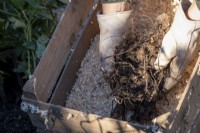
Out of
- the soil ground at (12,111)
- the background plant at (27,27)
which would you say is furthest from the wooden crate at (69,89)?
the soil ground at (12,111)

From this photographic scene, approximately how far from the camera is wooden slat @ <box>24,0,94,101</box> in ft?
5.39

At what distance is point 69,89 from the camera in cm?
183

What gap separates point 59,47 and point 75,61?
13cm

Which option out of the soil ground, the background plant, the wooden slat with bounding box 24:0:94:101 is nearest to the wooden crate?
the wooden slat with bounding box 24:0:94:101

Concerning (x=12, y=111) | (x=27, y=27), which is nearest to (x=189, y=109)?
(x=27, y=27)

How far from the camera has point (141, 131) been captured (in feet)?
4.53

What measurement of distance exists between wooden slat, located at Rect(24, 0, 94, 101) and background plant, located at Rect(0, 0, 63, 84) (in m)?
0.13

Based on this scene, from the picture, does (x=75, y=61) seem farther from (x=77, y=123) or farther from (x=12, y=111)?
(x=12, y=111)

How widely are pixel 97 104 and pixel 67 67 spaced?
203 millimetres

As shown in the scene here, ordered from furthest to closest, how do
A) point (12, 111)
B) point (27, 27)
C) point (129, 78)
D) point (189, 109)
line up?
point (12, 111)
point (27, 27)
point (129, 78)
point (189, 109)

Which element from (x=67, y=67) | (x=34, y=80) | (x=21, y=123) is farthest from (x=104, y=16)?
(x=21, y=123)

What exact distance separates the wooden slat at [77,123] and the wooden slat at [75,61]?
0.52 ft

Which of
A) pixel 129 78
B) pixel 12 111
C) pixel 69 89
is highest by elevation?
pixel 129 78

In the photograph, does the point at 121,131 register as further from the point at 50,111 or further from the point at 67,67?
the point at 67,67
